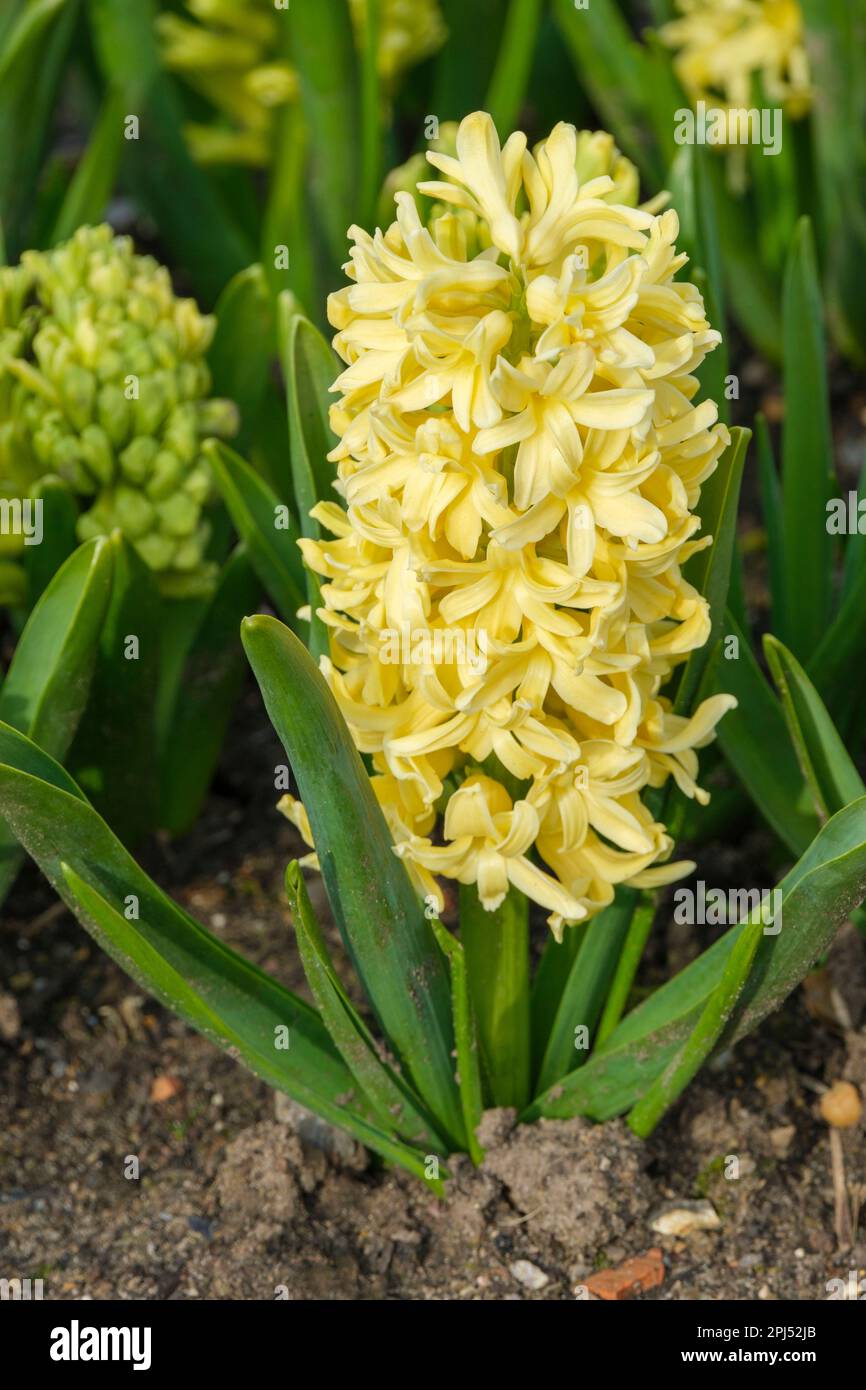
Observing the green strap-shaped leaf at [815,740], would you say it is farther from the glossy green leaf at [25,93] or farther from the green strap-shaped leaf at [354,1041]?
the glossy green leaf at [25,93]

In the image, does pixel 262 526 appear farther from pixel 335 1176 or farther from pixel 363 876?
pixel 335 1176

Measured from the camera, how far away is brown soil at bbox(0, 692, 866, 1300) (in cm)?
165

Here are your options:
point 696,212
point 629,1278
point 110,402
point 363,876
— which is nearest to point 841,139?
point 696,212

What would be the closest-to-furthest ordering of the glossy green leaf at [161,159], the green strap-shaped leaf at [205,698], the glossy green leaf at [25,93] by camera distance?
the green strap-shaped leaf at [205,698]
the glossy green leaf at [25,93]
the glossy green leaf at [161,159]

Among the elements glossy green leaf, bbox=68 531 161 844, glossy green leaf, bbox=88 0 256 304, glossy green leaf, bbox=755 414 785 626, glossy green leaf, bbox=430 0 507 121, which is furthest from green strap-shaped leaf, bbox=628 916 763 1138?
glossy green leaf, bbox=430 0 507 121

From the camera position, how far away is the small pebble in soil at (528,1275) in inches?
64.3

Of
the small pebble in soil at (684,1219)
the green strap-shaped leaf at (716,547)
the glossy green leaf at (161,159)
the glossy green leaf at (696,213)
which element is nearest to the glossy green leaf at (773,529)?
the glossy green leaf at (696,213)

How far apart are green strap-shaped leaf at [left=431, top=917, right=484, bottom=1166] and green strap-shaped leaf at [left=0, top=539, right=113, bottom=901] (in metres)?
0.48

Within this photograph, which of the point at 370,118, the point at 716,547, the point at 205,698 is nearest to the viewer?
the point at 716,547

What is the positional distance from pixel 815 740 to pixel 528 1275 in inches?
24.6

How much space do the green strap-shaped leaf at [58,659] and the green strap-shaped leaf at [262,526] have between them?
0.17 m

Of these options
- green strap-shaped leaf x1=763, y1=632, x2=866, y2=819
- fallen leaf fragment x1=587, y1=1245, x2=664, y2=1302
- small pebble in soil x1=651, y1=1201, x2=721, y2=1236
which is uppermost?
green strap-shaped leaf x1=763, y1=632, x2=866, y2=819

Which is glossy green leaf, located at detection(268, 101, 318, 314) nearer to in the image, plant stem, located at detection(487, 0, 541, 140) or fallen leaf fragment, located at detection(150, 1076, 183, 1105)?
plant stem, located at detection(487, 0, 541, 140)

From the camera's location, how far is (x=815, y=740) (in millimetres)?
1605
